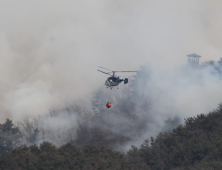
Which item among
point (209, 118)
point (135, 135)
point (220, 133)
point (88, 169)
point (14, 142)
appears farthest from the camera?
point (135, 135)

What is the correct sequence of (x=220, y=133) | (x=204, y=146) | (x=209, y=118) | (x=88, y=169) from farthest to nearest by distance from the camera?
(x=209, y=118), (x=220, y=133), (x=204, y=146), (x=88, y=169)

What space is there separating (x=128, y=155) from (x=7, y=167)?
2914 centimetres

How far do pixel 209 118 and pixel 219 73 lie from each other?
2072 inches

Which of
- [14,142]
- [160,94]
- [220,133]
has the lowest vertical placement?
[220,133]

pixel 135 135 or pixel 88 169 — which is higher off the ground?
pixel 135 135

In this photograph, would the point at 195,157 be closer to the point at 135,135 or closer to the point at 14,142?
the point at 14,142

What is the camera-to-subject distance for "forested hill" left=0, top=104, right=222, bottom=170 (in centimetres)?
8350

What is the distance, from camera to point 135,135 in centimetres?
18338

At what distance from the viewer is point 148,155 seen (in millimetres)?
96562

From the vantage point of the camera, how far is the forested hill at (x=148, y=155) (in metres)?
83.5

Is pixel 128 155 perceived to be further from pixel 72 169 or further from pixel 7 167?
pixel 7 167

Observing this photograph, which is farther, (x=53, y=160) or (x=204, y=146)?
(x=204, y=146)

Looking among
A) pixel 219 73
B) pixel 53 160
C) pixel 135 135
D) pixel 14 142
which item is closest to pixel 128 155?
pixel 53 160

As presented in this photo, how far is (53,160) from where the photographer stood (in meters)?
82.8
